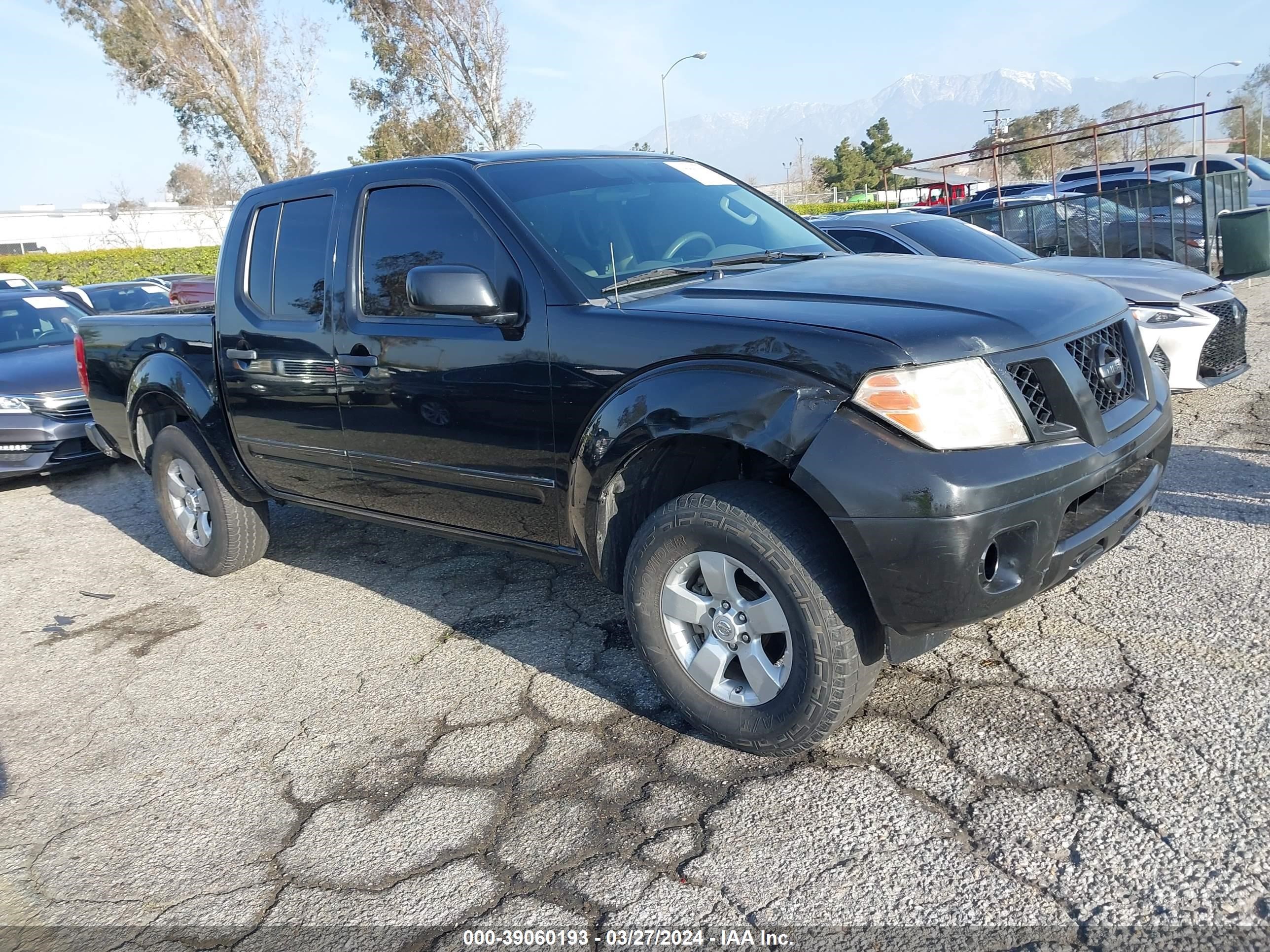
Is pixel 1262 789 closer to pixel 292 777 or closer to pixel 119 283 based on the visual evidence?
pixel 292 777

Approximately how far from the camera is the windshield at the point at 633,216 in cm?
344

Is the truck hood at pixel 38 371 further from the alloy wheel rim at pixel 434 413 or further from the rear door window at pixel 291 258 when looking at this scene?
the alloy wheel rim at pixel 434 413

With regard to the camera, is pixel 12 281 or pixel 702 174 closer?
pixel 702 174

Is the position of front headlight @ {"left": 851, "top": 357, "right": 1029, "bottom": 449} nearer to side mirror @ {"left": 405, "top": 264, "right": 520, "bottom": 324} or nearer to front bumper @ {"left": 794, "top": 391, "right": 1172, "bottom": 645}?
front bumper @ {"left": 794, "top": 391, "right": 1172, "bottom": 645}

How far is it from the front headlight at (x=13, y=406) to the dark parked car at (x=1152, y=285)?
605cm

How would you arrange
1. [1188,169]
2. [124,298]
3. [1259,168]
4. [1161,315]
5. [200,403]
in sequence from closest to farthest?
[200,403]
[1161,315]
[124,298]
[1188,169]
[1259,168]

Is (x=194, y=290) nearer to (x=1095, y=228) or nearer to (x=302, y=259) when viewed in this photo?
(x=1095, y=228)

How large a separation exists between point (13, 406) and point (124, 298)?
8361mm

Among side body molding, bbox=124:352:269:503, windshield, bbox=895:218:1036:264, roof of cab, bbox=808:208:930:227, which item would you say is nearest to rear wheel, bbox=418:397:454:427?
side body molding, bbox=124:352:269:503

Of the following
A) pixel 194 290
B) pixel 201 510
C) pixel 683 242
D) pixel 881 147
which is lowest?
pixel 201 510

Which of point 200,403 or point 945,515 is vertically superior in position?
point 200,403

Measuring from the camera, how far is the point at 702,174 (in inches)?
166

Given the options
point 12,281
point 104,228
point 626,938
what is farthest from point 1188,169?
point 104,228

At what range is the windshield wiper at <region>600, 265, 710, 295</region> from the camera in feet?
10.8
